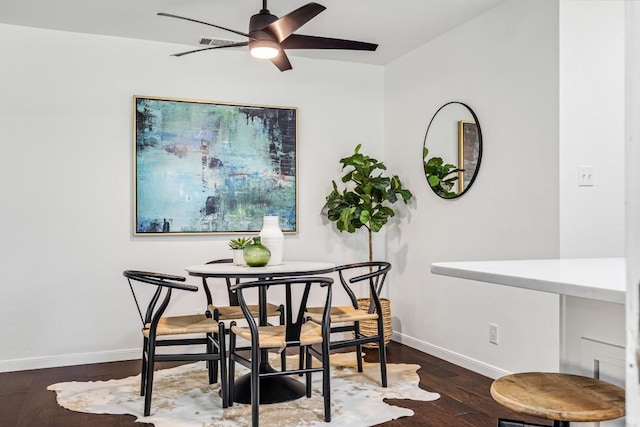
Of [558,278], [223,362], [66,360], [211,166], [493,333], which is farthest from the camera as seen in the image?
[211,166]

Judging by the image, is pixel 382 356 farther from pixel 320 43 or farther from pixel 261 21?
pixel 261 21

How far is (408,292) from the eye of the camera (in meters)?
4.65

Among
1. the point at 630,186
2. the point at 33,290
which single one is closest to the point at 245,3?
the point at 33,290

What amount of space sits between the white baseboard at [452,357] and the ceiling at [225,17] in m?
2.45

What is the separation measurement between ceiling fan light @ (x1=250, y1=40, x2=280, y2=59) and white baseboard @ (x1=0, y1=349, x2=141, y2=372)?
2529 mm

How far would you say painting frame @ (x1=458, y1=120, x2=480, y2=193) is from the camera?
381cm

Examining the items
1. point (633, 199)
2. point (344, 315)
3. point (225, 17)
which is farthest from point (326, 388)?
point (225, 17)

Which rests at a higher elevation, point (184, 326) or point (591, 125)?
point (591, 125)

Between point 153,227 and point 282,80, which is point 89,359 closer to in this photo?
point 153,227

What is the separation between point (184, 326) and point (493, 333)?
203cm

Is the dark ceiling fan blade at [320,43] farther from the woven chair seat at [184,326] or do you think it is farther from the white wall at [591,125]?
the woven chair seat at [184,326]

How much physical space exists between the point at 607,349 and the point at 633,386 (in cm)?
108

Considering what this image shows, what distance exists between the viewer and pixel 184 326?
3076mm

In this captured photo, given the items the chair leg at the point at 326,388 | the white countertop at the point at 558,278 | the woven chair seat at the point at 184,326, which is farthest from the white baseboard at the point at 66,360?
the white countertop at the point at 558,278
